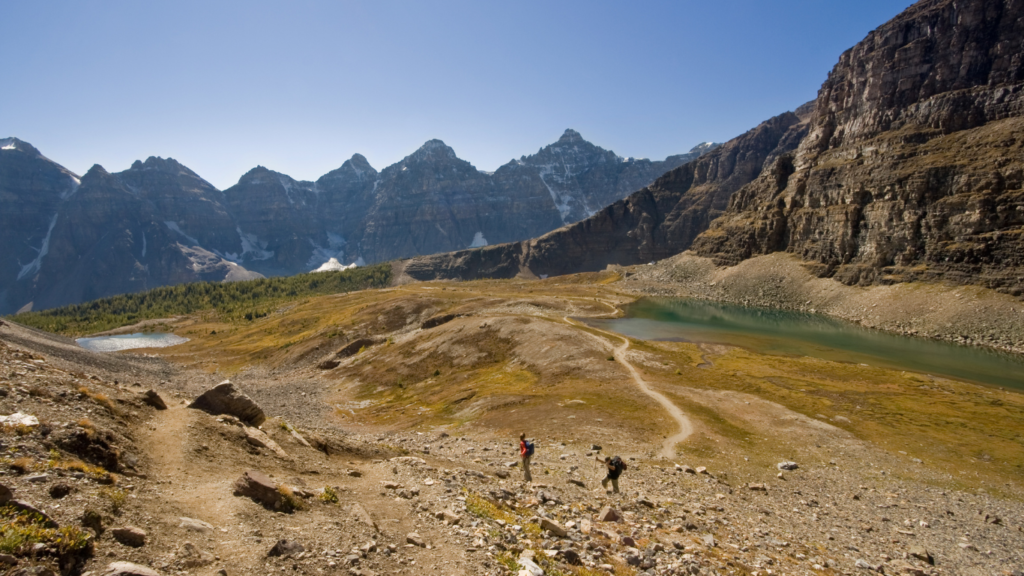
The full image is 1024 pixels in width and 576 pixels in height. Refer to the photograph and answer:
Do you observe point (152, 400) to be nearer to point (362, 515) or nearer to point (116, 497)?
point (116, 497)

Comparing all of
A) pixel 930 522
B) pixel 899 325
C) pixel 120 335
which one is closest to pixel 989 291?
pixel 899 325

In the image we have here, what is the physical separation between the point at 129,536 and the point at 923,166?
7337 inches

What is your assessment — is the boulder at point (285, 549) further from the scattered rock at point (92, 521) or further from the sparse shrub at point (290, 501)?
the scattered rock at point (92, 521)

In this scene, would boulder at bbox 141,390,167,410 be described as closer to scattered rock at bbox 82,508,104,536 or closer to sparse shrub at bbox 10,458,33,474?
sparse shrub at bbox 10,458,33,474

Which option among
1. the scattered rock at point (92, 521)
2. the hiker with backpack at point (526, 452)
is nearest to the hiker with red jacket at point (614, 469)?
the hiker with backpack at point (526, 452)

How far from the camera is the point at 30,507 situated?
8.74 m

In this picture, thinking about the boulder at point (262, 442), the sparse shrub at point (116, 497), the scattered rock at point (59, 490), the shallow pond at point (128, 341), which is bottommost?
the shallow pond at point (128, 341)

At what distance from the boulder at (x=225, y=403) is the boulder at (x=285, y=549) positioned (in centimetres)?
1377

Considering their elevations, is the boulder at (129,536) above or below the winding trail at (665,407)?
above

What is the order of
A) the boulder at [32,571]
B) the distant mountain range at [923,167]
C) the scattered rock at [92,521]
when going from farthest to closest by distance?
the distant mountain range at [923,167] < the scattered rock at [92,521] < the boulder at [32,571]

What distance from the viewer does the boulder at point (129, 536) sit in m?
9.20

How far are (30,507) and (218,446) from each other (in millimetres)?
8713

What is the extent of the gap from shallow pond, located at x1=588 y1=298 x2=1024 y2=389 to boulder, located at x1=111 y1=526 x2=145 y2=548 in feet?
278

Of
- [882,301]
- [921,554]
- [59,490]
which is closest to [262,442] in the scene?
[59,490]
